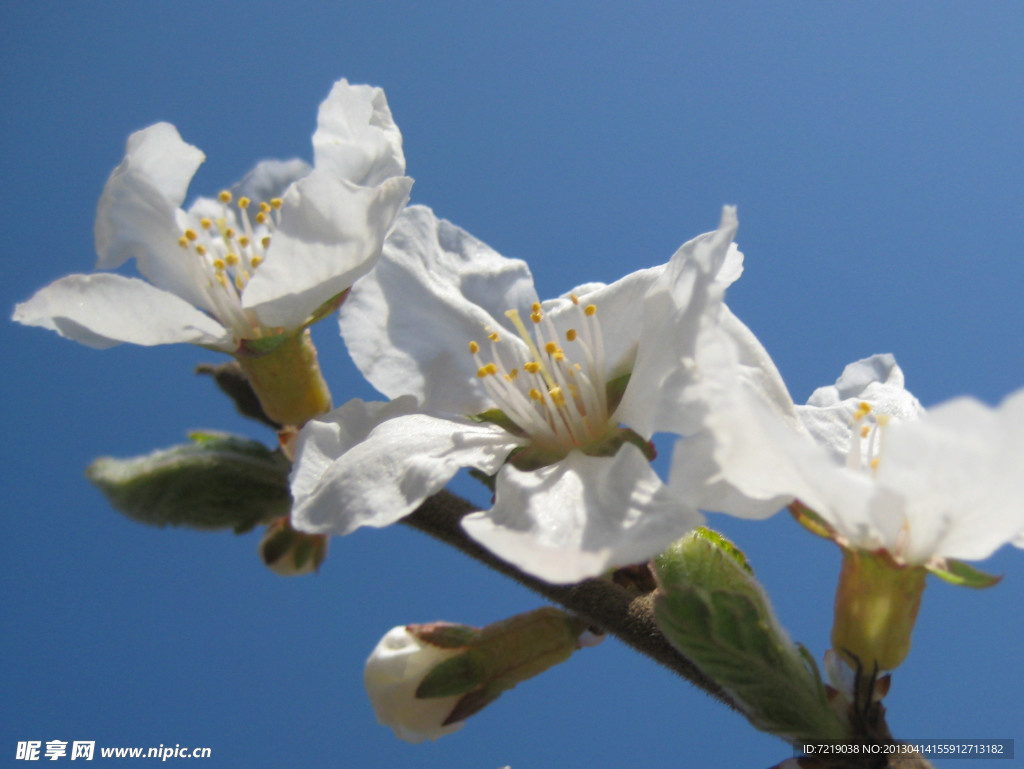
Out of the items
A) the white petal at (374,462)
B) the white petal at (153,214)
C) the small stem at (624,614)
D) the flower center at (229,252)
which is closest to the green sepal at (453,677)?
the small stem at (624,614)

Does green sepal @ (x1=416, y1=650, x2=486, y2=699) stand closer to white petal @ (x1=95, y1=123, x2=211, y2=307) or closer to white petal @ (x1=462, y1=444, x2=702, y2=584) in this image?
white petal @ (x1=462, y1=444, x2=702, y2=584)

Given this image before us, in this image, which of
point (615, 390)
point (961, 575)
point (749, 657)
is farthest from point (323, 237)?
point (961, 575)

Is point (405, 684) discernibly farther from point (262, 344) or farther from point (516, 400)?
point (262, 344)

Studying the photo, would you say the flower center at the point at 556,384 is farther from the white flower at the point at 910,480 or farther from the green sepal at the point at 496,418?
the white flower at the point at 910,480

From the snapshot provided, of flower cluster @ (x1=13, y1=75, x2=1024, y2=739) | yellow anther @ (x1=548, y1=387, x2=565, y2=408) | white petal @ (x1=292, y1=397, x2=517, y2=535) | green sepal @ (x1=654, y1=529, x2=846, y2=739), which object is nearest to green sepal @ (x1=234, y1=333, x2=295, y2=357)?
flower cluster @ (x1=13, y1=75, x2=1024, y2=739)

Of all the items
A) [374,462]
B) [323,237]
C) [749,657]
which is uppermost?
[323,237]
